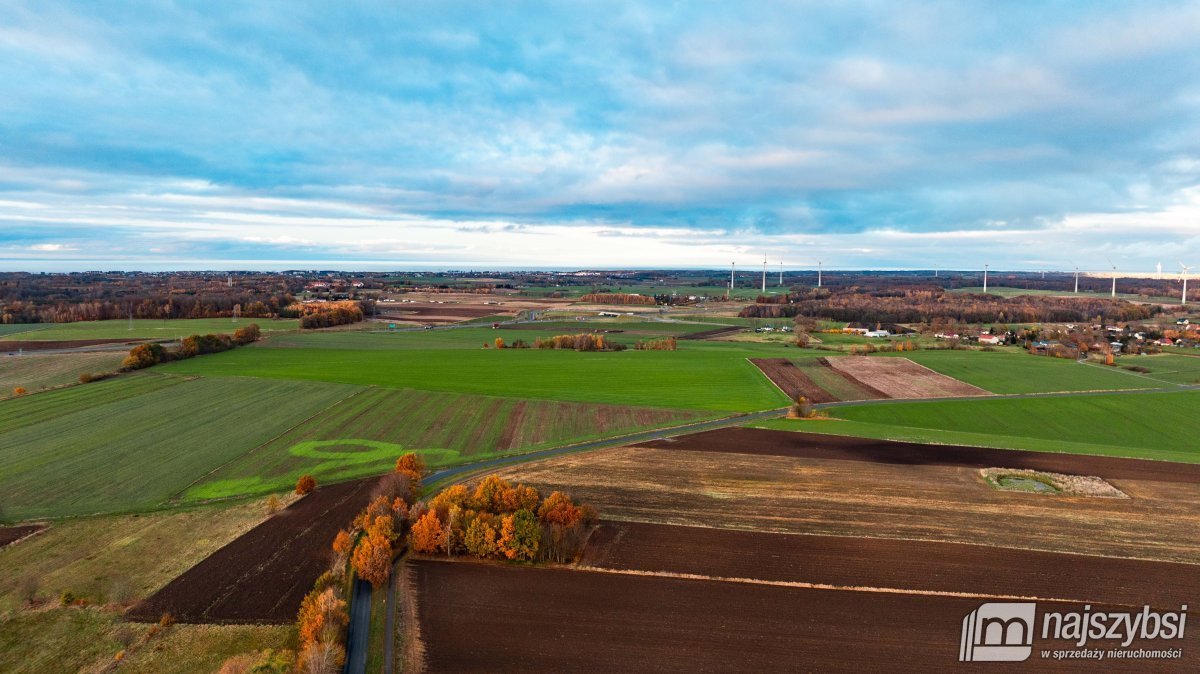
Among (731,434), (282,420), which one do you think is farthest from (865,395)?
(282,420)

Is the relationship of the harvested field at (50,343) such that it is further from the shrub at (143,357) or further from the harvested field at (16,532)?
the harvested field at (16,532)

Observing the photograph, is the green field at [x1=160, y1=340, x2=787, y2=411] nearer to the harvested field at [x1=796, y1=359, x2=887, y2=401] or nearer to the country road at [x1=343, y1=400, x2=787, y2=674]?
the country road at [x1=343, y1=400, x2=787, y2=674]

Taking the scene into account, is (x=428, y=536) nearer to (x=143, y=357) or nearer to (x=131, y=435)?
(x=131, y=435)

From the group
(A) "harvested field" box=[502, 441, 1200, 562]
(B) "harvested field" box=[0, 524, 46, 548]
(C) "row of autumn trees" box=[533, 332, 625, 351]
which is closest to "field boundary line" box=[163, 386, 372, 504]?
(B) "harvested field" box=[0, 524, 46, 548]

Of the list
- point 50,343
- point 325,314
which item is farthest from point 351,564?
point 325,314

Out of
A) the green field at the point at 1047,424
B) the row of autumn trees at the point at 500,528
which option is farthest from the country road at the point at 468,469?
the green field at the point at 1047,424

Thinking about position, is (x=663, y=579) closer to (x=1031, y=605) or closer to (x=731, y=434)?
(x=1031, y=605)
